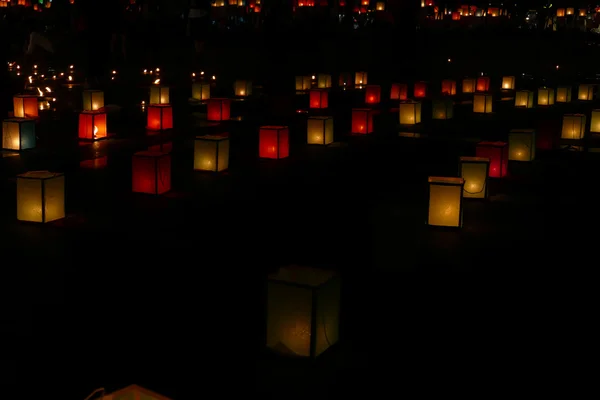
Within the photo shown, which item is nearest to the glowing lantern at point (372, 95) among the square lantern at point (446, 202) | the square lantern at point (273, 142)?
the square lantern at point (273, 142)

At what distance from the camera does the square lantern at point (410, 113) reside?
1586 centimetres

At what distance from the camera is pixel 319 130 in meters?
12.9

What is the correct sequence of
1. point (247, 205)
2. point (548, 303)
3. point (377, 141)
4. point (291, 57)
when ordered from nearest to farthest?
point (548, 303)
point (247, 205)
point (377, 141)
point (291, 57)

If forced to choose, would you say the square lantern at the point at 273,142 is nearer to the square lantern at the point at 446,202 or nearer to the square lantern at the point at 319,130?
the square lantern at the point at 319,130

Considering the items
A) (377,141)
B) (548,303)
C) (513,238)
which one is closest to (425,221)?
(513,238)

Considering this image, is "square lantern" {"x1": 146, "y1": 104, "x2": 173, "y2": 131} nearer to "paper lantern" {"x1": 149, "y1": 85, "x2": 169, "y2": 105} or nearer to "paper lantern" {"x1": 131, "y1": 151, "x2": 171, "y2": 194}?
"paper lantern" {"x1": 149, "y1": 85, "x2": 169, "y2": 105}

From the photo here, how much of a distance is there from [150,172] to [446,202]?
3.27m

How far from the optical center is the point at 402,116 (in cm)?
1595

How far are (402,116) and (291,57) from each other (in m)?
16.0

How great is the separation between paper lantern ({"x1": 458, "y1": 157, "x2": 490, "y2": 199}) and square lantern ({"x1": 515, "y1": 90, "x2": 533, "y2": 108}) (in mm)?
11015

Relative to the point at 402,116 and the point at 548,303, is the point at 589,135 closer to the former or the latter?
the point at 402,116

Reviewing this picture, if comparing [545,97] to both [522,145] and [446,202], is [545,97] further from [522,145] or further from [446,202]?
[446,202]

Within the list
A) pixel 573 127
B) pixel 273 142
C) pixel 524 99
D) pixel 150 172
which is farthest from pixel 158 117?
pixel 524 99

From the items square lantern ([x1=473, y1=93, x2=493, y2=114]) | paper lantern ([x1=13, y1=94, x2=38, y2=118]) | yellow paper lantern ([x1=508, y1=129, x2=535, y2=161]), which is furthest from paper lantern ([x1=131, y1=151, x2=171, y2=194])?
square lantern ([x1=473, y1=93, x2=493, y2=114])
